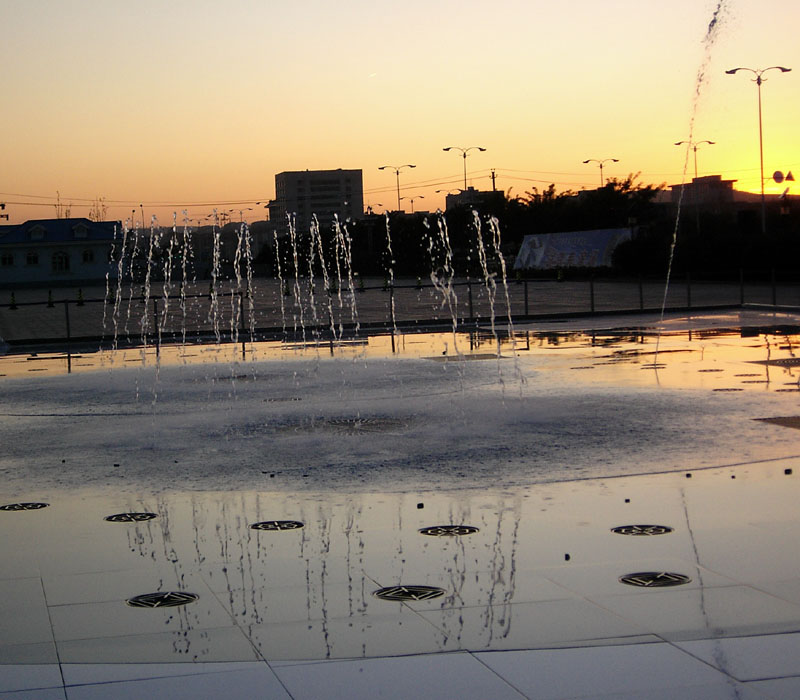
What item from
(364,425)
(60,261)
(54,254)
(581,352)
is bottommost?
(364,425)

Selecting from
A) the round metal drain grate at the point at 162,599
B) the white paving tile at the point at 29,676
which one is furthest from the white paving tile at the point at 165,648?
the round metal drain grate at the point at 162,599

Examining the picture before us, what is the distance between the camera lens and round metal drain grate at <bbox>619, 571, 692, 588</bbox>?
6.35 metres

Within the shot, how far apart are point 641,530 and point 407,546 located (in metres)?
1.61

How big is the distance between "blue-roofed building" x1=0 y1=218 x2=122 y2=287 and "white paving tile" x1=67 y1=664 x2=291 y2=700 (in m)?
107

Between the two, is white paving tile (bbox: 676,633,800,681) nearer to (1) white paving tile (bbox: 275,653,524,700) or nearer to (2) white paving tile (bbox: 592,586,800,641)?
(2) white paving tile (bbox: 592,586,800,641)

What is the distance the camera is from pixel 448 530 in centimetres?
779

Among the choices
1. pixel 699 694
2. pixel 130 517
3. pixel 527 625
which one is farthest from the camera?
pixel 130 517

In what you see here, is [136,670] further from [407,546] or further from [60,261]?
[60,261]

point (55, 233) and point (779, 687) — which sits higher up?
point (55, 233)

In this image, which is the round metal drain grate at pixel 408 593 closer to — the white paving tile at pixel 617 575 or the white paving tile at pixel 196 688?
the white paving tile at pixel 617 575

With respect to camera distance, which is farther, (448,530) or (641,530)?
(448,530)

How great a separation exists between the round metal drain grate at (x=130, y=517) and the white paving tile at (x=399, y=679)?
3.51 metres

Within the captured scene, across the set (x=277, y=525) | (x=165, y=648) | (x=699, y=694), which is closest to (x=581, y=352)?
(x=277, y=525)

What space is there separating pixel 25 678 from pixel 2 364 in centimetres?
1976
